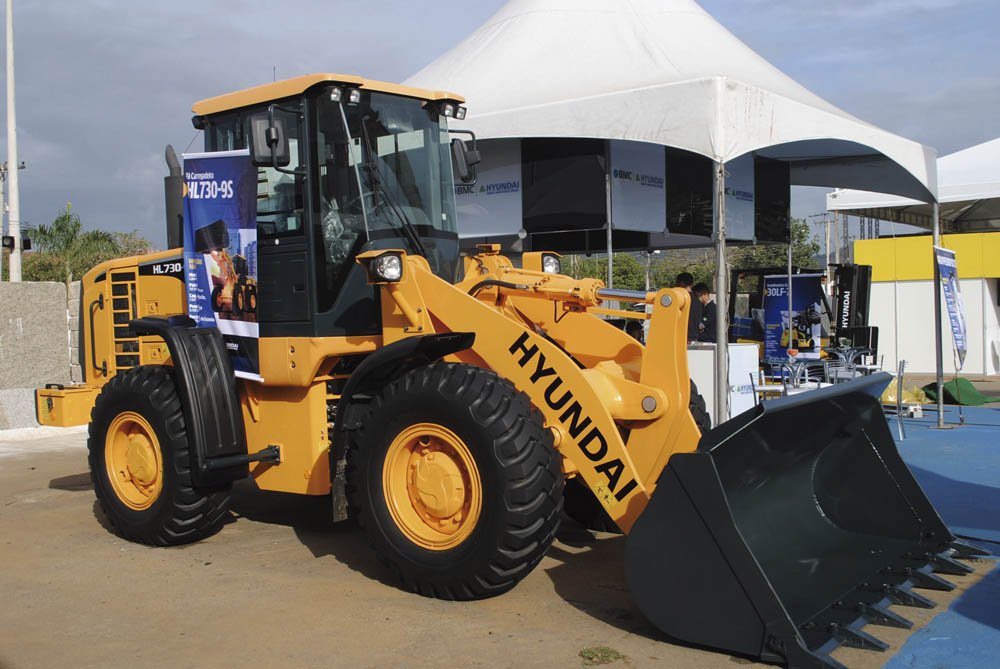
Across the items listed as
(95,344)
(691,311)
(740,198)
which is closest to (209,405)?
(95,344)

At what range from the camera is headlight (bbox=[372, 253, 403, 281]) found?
4.63 m

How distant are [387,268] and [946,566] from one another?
3214 mm

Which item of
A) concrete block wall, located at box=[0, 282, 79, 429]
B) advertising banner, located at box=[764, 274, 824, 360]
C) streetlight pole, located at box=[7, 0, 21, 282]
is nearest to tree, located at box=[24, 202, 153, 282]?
streetlight pole, located at box=[7, 0, 21, 282]

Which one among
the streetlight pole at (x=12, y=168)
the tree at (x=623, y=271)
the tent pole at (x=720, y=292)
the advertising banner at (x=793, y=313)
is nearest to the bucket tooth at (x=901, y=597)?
the tent pole at (x=720, y=292)

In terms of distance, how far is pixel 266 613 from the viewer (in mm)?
4285

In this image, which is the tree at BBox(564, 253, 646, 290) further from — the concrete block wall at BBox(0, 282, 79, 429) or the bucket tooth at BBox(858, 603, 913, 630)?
the bucket tooth at BBox(858, 603, 913, 630)

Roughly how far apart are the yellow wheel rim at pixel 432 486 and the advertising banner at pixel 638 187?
5.66m

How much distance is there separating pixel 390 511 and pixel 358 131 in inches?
85.4

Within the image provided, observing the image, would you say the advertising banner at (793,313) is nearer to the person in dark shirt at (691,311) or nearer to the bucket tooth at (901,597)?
the person in dark shirt at (691,311)

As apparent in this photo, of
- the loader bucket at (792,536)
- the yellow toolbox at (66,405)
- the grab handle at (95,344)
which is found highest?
the grab handle at (95,344)

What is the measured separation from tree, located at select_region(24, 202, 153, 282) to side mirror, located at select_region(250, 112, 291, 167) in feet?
60.4

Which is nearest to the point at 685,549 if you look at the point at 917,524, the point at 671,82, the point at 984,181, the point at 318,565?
the point at 917,524

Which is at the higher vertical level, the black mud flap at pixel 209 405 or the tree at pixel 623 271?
the tree at pixel 623 271

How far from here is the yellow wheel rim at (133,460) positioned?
550 centimetres
